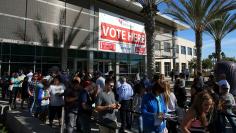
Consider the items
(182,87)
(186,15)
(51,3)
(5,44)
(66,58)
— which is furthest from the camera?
(186,15)

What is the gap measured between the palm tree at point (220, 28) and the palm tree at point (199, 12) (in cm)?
459

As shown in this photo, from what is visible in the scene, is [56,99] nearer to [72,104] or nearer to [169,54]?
[72,104]

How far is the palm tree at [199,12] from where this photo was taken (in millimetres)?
20938

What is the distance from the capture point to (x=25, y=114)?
32.6ft

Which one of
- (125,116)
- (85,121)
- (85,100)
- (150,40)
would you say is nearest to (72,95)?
(85,100)

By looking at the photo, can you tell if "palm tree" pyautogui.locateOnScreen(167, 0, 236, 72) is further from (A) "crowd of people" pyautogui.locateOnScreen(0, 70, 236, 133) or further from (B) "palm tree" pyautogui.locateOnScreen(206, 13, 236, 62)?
(A) "crowd of people" pyautogui.locateOnScreen(0, 70, 236, 133)

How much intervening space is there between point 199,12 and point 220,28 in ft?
23.6

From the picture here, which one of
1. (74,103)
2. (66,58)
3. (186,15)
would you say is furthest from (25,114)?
(186,15)

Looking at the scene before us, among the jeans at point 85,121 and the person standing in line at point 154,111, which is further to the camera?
the jeans at point 85,121

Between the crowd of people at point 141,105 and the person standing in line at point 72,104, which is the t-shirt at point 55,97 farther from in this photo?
the person standing in line at point 72,104

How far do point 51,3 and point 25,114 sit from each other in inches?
392

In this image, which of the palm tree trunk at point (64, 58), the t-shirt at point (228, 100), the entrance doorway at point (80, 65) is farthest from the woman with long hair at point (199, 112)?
the entrance doorway at point (80, 65)

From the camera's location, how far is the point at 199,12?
21.2 m

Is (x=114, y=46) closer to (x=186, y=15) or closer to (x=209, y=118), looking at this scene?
(x=186, y=15)
